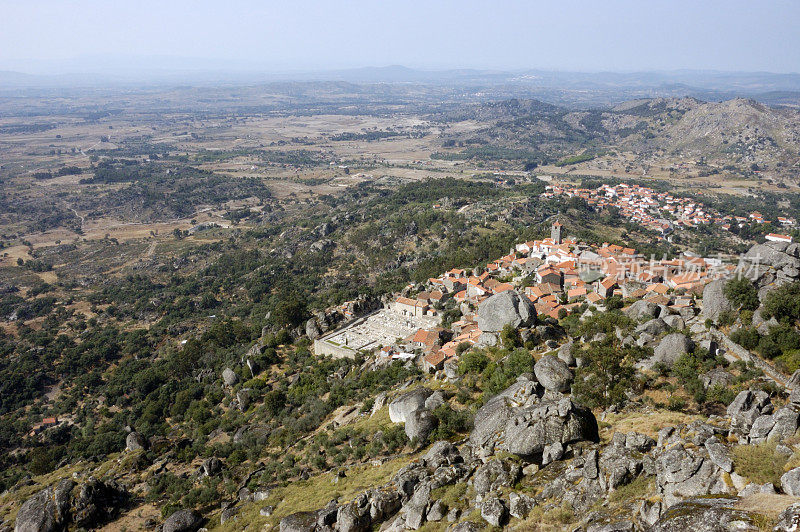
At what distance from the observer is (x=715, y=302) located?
29125 millimetres

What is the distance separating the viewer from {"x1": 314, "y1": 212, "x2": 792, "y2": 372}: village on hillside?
117 feet

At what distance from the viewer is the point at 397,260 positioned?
78.3 m

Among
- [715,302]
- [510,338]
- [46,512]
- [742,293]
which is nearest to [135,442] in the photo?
[46,512]

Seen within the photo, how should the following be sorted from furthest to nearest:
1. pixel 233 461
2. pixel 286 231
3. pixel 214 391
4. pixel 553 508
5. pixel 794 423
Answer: pixel 286 231, pixel 214 391, pixel 233 461, pixel 553 508, pixel 794 423

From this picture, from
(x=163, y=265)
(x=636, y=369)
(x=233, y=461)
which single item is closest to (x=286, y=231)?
(x=163, y=265)

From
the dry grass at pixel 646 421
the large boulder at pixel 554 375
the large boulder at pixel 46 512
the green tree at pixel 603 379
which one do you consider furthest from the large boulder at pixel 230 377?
the dry grass at pixel 646 421

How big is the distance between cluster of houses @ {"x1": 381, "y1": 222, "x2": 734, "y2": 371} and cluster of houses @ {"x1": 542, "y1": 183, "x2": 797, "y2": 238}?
2065 inches

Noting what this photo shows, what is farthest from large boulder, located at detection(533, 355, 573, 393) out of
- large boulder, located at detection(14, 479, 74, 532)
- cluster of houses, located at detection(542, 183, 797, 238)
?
cluster of houses, located at detection(542, 183, 797, 238)

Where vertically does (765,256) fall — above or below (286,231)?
above

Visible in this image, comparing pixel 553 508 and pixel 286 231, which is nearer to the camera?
pixel 553 508

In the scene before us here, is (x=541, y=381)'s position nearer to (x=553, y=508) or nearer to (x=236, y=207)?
(x=553, y=508)

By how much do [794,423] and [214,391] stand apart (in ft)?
138

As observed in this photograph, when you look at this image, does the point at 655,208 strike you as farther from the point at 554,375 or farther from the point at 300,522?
the point at 300,522

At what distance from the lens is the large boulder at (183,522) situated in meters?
22.5
